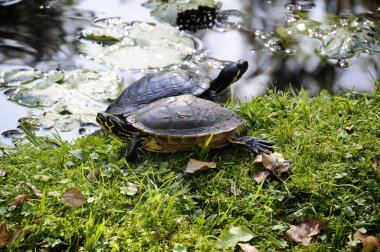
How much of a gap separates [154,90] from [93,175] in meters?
1.19

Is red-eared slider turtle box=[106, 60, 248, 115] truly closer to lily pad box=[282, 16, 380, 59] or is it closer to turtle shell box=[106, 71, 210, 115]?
turtle shell box=[106, 71, 210, 115]

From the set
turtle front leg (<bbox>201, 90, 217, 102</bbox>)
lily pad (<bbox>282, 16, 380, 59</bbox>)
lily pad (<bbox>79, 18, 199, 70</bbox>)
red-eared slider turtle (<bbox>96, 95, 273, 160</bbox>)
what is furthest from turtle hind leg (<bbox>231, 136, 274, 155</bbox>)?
lily pad (<bbox>282, 16, 380, 59</bbox>)

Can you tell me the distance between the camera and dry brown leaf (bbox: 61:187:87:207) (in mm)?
2855

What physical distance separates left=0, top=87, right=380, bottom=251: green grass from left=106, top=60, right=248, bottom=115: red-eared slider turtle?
459 mm

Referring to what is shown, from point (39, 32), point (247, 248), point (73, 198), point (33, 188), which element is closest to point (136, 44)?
point (39, 32)

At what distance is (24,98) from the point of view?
4945 mm

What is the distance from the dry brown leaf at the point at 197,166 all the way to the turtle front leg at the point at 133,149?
43cm

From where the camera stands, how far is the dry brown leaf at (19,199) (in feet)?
9.39

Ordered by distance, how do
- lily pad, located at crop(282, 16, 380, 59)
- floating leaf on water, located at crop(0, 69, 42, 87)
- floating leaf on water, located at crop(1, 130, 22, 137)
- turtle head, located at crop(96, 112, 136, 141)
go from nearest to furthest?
turtle head, located at crop(96, 112, 136, 141)
floating leaf on water, located at crop(1, 130, 22, 137)
floating leaf on water, located at crop(0, 69, 42, 87)
lily pad, located at crop(282, 16, 380, 59)

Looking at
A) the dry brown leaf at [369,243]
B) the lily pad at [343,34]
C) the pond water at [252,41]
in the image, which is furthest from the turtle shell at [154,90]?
the lily pad at [343,34]

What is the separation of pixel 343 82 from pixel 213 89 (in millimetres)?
1726

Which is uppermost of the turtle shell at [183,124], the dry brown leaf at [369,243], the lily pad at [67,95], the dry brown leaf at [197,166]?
the turtle shell at [183,124]

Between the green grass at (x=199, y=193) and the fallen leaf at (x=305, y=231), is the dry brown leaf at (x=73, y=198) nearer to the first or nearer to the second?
the green grass at (x=199, y=193)

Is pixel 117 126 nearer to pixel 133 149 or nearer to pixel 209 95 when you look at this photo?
pixel 133 149
